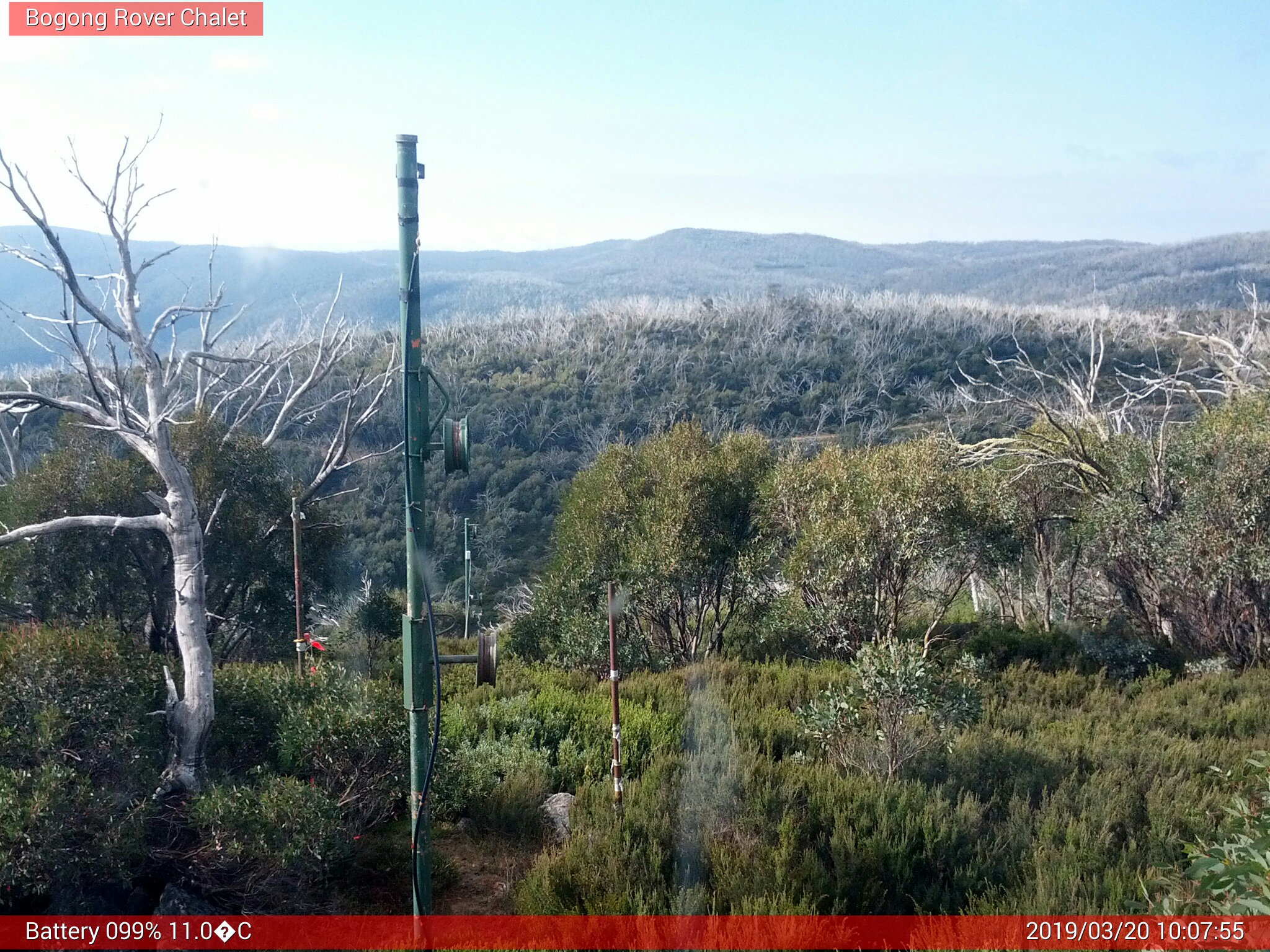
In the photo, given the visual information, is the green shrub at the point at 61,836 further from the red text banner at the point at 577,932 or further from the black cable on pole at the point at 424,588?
the black cable on pole at the point at 424,588

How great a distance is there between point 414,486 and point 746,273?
5022 inches

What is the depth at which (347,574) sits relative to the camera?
1475 cm

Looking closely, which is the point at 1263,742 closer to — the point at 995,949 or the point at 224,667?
the point at 995,949

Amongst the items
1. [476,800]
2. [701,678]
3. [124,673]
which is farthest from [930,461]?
[124,673]

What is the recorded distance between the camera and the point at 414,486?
447cm

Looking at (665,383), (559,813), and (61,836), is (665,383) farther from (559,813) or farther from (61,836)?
(61,836)

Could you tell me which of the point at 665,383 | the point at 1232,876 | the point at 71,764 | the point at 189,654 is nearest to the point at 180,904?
the point at 71,764

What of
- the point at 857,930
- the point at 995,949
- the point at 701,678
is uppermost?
the point at 995,949

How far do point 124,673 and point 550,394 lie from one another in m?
36.2

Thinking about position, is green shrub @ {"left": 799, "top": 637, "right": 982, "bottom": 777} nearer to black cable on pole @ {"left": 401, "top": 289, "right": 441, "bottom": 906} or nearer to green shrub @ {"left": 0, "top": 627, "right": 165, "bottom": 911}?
black cable on pole @ {"left": 401, "top": 289, "right": 441, "bottom": 906}

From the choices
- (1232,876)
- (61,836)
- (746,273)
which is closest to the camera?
(1232,876)

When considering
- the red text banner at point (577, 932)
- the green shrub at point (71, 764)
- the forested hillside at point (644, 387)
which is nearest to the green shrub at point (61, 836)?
the green shrub at point (71, 764)

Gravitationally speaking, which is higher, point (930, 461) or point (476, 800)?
point (930, 461)

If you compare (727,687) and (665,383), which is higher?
(665,383)
